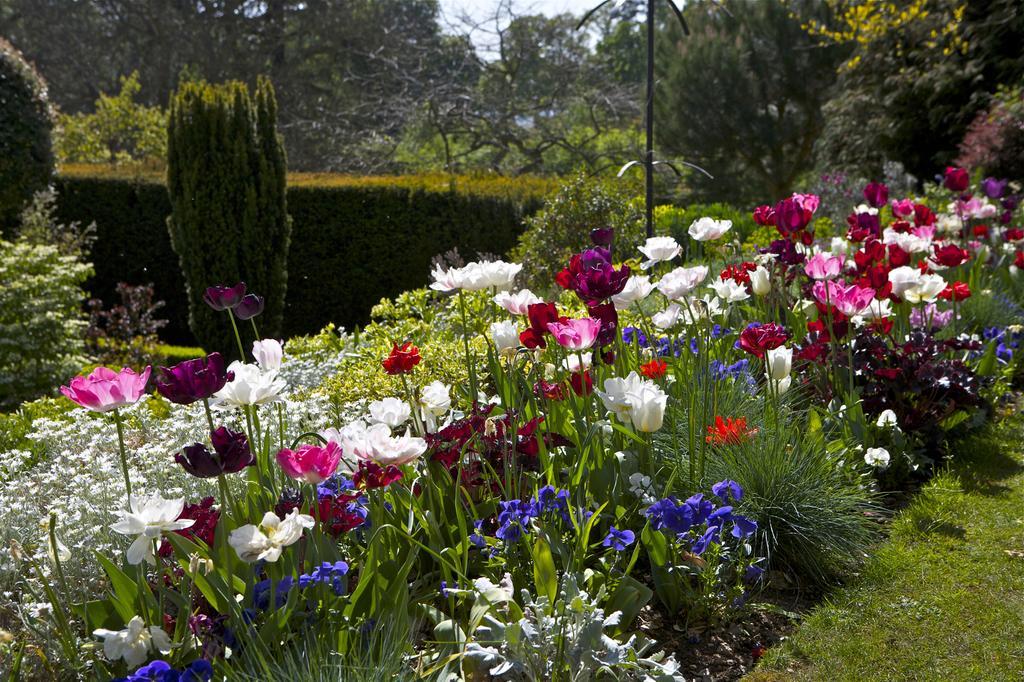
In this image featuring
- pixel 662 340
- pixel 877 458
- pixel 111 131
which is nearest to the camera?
pixel 877 458

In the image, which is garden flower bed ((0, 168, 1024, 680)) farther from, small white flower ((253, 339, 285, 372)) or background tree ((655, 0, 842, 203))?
background tree ((655, 0, 842, 203))

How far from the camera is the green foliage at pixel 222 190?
7.36 m

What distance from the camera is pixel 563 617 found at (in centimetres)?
193

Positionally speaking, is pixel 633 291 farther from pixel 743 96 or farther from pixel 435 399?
pixel 743 96

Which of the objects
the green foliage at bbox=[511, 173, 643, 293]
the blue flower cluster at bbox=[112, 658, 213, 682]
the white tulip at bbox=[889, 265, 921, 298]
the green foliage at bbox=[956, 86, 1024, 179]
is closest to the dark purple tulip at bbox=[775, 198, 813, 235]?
the white tulip at bbox=[889, 265, 921, 298]

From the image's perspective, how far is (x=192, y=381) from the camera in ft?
5.94

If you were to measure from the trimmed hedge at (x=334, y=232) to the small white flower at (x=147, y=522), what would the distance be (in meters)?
7.78

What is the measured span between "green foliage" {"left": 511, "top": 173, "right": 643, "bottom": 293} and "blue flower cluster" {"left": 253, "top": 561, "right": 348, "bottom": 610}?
4.92 meters

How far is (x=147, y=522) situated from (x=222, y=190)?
6.17 meters

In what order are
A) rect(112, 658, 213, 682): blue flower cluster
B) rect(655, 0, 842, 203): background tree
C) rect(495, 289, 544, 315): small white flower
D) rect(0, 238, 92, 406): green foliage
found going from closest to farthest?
rect(112, 658, 213, 682): blue flower cluster
rect(495, 289, 544, 315): small white flower
rect(0, 238, 92, 406): green foliage
rect(655, 0, 842, 203): background tree

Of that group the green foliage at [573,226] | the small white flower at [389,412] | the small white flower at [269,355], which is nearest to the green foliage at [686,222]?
the green foliage at [573,226]

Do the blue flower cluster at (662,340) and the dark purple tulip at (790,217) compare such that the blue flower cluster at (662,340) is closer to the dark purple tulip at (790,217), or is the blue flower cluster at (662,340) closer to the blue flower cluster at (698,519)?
the dark purple tulip at (790,217)

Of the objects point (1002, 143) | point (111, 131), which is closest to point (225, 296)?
point (1002, 143)

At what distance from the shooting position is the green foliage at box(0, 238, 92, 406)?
6.07 metres
